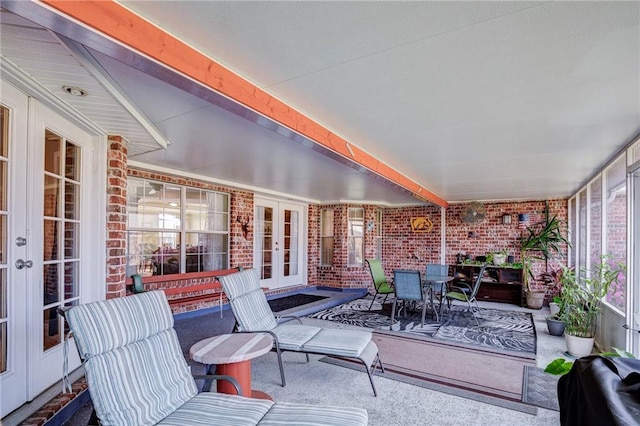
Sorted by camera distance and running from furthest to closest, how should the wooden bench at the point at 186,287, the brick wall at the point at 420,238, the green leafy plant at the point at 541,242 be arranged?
the brick wall at the point at 420,238 < the green leafy plant at the point at 541,242 < the wooden bench at the point at 186,287

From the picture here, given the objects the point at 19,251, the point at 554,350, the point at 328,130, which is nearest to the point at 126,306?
the point at 19,251

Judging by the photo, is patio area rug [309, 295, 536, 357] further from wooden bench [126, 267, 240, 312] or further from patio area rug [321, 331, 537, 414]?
wooden bench [126, 267, 240, 312]

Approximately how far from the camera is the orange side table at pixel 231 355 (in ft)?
7.86

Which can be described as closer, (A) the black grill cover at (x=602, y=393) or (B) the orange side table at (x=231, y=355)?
(A) the black grill cover at (x=602, y=393)

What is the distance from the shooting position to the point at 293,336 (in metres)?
3.36

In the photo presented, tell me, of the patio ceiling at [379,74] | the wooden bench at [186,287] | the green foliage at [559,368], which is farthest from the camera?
the wooden bench at [186,287]

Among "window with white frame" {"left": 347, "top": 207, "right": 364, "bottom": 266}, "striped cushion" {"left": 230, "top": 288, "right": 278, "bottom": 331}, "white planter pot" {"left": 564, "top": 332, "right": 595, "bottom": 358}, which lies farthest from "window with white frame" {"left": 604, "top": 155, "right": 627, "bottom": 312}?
"window with white frame" {"left": 347, "top": 207, "right": 364, "bottom": 266}

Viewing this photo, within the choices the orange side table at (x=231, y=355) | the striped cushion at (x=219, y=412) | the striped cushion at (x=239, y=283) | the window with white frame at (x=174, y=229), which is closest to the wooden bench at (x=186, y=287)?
the window with white frame at (x=174, y=229)

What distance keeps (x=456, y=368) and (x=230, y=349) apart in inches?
94.9

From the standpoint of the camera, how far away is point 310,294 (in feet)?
27.0

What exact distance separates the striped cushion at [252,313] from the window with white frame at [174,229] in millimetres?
2483

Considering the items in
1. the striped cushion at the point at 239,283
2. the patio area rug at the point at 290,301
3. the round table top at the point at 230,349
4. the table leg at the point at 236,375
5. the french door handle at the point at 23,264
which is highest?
the french door handle at the point at 23,264

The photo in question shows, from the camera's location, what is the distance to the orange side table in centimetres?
240

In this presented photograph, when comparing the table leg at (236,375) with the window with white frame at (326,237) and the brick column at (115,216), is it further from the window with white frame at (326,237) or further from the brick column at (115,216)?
the window with white frame at (326,237)
